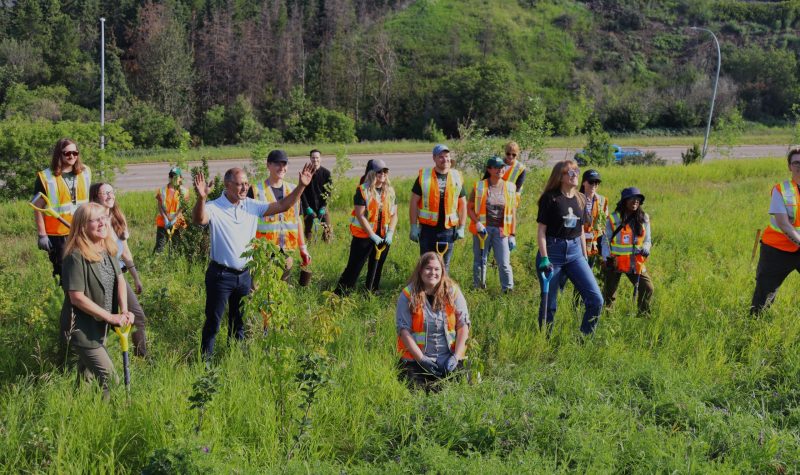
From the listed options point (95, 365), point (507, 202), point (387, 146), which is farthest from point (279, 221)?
point (387, 146)

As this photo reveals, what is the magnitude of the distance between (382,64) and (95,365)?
177 feet

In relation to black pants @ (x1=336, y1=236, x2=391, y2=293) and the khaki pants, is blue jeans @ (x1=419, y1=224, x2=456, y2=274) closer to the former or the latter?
black pants @ (x1=336, y1=236, x2=391, y2=293)

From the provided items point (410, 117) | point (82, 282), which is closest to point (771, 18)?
point (410, 117)

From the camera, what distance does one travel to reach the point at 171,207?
349 inches

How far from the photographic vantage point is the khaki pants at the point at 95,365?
4477 millimetres

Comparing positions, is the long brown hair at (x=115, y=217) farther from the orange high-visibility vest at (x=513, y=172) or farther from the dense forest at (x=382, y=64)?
the dense forest at (x=382, y=64)

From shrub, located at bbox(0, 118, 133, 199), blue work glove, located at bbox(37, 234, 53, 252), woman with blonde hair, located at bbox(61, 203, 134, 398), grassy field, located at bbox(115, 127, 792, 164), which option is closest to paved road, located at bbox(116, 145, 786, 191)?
grassy field, located at bbox(115, 127, 792, 164)

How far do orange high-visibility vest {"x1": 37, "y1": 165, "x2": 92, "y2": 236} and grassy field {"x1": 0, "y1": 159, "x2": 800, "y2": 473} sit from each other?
70 cm

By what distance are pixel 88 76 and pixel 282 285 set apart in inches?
2228

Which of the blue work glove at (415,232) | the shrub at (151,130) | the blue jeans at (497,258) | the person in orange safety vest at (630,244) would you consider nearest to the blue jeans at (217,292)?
the blue work glove at (415,232)

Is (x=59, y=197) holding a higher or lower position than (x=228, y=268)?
higher

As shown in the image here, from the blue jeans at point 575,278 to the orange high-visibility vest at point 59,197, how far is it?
4.58m

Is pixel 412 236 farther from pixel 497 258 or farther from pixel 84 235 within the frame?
pixel 84 235

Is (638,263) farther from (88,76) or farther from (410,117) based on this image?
(88,76)
